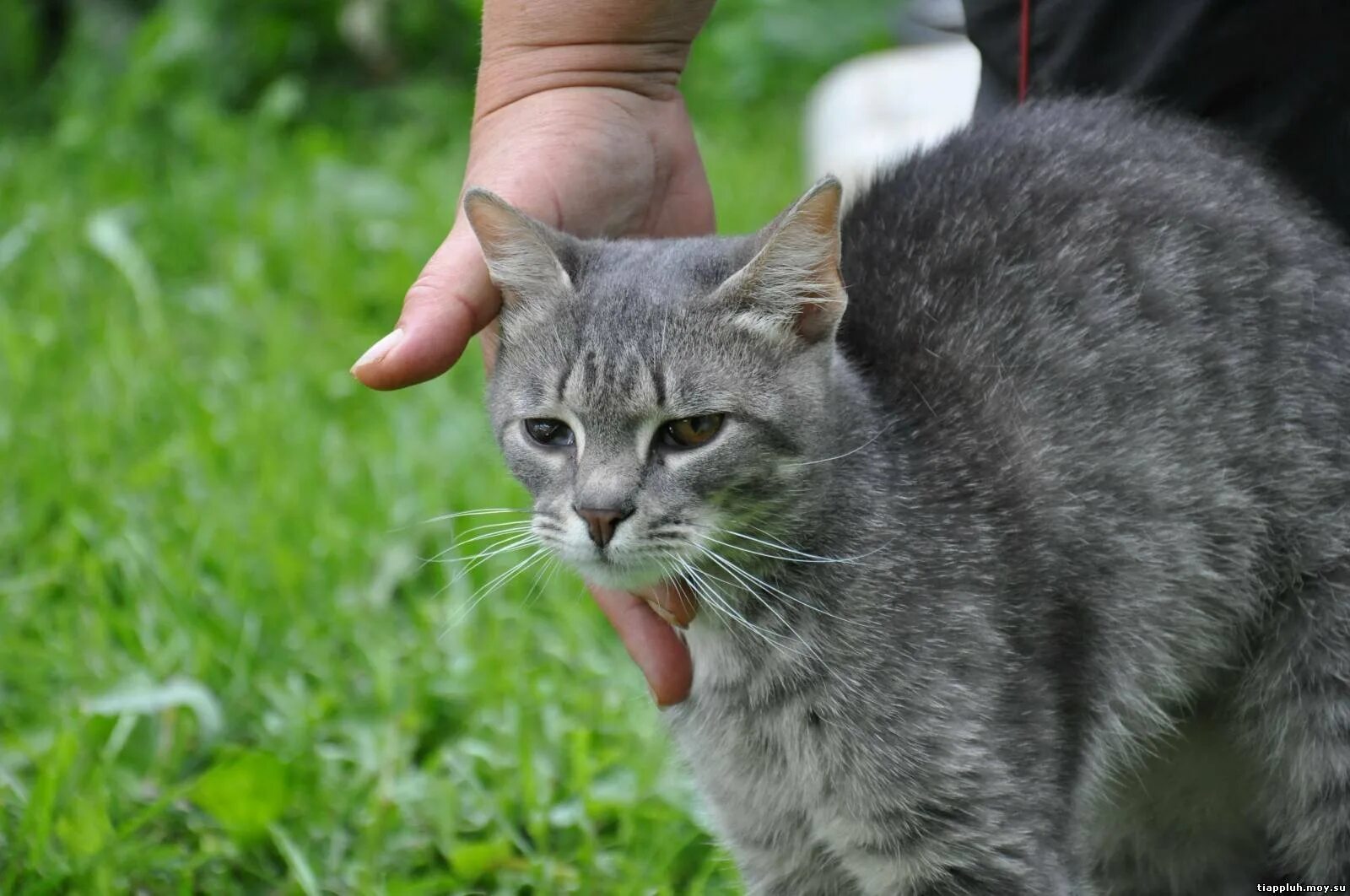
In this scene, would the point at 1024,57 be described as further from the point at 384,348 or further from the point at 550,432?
the point at 384,348

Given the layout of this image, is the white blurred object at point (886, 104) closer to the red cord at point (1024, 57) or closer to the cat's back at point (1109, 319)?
the red cord at point (1024, 57)

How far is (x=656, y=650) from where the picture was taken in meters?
2.90

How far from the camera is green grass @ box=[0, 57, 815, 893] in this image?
3322mm

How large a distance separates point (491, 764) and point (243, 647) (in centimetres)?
75

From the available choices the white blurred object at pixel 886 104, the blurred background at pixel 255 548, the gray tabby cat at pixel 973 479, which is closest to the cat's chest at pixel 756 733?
A: the gray tabby cat at pixel 973 479

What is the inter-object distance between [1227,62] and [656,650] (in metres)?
1.68

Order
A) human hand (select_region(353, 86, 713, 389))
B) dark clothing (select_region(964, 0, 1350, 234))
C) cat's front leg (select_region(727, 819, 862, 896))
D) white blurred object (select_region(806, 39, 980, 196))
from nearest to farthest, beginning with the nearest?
human hand (select_region(353, 86, 713, 389)) < cat's front leg (select_region(727, 819, 862, 896)) < dark clothing (select_region(964, 0, 1350, 234)) < white blurred object (select_region(806, 39, 980, 196))

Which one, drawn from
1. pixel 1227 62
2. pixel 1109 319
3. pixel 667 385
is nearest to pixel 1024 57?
pixel 1227 62

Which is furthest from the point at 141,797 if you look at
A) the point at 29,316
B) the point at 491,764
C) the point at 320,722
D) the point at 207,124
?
the point at 207,124

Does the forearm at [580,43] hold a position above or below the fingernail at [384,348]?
above

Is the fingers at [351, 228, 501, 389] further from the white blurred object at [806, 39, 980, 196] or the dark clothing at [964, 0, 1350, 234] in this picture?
the white blurred object at [806, 39, 980, 196]

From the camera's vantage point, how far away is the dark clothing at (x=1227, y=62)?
3.08 meters

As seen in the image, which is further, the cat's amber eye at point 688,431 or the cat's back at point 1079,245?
the cat's back at point 1079,245

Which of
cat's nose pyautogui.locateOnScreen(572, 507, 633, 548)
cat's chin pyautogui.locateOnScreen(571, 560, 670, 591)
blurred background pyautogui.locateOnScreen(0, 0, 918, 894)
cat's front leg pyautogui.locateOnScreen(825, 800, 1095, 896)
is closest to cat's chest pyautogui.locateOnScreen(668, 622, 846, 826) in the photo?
cat's front leg pyautogui.locateOnScreen(825, 800, 1095, 896)
